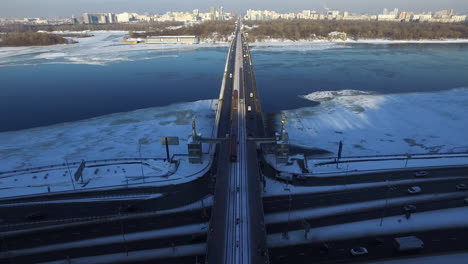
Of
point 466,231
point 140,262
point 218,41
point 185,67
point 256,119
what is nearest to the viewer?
point 140,262

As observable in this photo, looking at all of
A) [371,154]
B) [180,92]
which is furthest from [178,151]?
[180,92]

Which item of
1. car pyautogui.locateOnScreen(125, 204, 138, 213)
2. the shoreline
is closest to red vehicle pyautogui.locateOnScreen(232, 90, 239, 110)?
car pyautogui.locateOnScreen(125, 204, 138, 213)

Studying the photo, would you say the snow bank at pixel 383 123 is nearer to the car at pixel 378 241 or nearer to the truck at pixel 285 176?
the truck at pixel 285 176

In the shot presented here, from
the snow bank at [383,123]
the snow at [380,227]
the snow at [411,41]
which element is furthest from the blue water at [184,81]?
the snow at [411,41]

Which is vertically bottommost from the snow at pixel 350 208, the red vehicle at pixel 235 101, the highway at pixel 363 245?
the highway at pixel 363 245

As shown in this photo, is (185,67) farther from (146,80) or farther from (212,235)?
(212,235)

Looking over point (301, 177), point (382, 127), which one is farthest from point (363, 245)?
point (382, 127)
